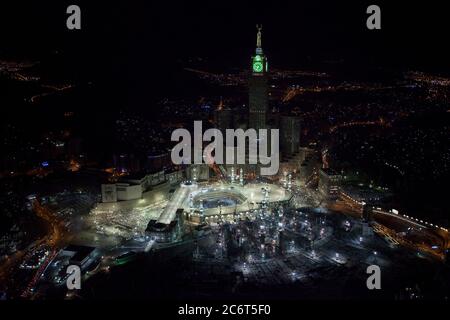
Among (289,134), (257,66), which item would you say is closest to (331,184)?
(289,134)

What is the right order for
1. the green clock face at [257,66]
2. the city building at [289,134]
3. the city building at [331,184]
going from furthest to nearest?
1. the city building at [289,134]
2. the green clock face at [257,66]
3. the city building at [331,184]

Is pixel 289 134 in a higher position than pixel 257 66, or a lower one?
lower

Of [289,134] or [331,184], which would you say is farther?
[289,134]

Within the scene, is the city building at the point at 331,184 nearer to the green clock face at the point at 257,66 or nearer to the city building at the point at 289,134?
the city building at the point at 289,134

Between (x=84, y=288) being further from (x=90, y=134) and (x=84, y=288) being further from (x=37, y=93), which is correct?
(x=37, y=93)

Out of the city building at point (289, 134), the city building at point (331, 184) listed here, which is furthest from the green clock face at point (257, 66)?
the city building at point (331, 184)

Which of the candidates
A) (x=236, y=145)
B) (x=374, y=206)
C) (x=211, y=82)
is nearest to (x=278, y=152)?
(x=236, y=145)

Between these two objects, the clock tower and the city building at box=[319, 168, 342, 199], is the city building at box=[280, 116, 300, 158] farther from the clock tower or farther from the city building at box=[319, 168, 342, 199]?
the city building at box=[319, 168, 342, 199]

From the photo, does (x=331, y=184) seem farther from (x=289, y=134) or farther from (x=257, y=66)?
(x=257, y=66)
